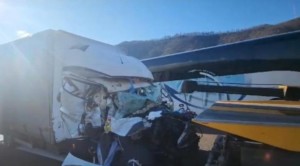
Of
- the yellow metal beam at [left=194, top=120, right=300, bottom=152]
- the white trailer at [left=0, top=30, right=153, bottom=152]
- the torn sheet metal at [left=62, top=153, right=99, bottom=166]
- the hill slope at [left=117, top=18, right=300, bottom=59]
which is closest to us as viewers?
the yellow metal beam at [left=194, top=120, right=300, bottom=152]

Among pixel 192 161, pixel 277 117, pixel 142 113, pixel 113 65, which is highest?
pixel 113 65

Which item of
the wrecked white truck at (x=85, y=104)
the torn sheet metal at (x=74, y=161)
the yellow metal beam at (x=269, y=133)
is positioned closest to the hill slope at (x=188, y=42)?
the wrecked white truck at (x=85, y=104)

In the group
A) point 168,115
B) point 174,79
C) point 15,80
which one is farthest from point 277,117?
point 174,79

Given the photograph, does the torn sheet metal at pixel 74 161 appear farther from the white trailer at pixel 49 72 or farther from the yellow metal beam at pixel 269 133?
the yellow metal beam at pixel 269 133

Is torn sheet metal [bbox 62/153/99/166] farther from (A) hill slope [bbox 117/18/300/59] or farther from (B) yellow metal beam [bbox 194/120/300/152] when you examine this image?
(A) hill slope [bbox 117/18/300/59]

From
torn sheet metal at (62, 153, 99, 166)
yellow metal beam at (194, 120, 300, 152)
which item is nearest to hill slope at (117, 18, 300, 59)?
torn sheet metal at (62, 153, 99, 166)

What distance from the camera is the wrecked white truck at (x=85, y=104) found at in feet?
18.2

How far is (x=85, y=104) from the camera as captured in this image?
6738 millimetres

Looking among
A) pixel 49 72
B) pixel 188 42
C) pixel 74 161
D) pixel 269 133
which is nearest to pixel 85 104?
pixel 49 72

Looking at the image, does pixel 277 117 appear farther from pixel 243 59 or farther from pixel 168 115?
pixel 243 59

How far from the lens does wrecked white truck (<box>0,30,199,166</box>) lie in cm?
556

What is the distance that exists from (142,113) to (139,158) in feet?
3.88

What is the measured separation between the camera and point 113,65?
22.4 feet

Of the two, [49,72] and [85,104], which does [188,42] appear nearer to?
[49,72]
